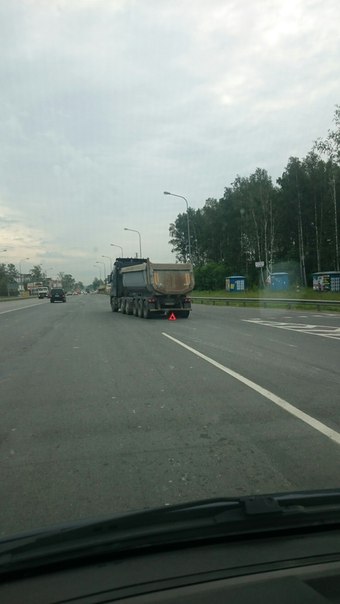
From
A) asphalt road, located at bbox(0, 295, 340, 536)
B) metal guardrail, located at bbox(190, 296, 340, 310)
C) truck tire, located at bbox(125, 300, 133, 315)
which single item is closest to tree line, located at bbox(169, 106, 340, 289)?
metal guardrail, located at bbox(190, 296, 340, 310)

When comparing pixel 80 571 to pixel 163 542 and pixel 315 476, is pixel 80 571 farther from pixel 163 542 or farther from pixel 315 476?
pixel 315 476

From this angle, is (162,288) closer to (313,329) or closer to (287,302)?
(313,329)

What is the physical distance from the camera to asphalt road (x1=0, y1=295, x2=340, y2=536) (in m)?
4.19

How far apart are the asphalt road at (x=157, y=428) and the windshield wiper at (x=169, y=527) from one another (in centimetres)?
111

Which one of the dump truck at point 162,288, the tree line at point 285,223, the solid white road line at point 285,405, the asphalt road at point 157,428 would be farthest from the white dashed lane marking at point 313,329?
the tree line at point 285,223

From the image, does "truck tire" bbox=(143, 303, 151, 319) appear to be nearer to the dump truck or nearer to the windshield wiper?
the dump truck

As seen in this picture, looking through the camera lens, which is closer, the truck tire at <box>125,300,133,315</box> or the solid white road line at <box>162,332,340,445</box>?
the solid white road line at <box>162,332,340,445</box>

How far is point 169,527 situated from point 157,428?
11.4 feet

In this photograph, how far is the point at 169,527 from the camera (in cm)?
262

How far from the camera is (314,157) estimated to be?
211 feet

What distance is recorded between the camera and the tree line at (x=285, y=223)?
61.9 m

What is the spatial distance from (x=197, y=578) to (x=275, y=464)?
2711 millimetres

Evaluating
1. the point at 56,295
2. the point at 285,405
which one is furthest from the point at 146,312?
the point at 56,295

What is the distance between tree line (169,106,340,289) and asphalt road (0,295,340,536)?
47619mm
